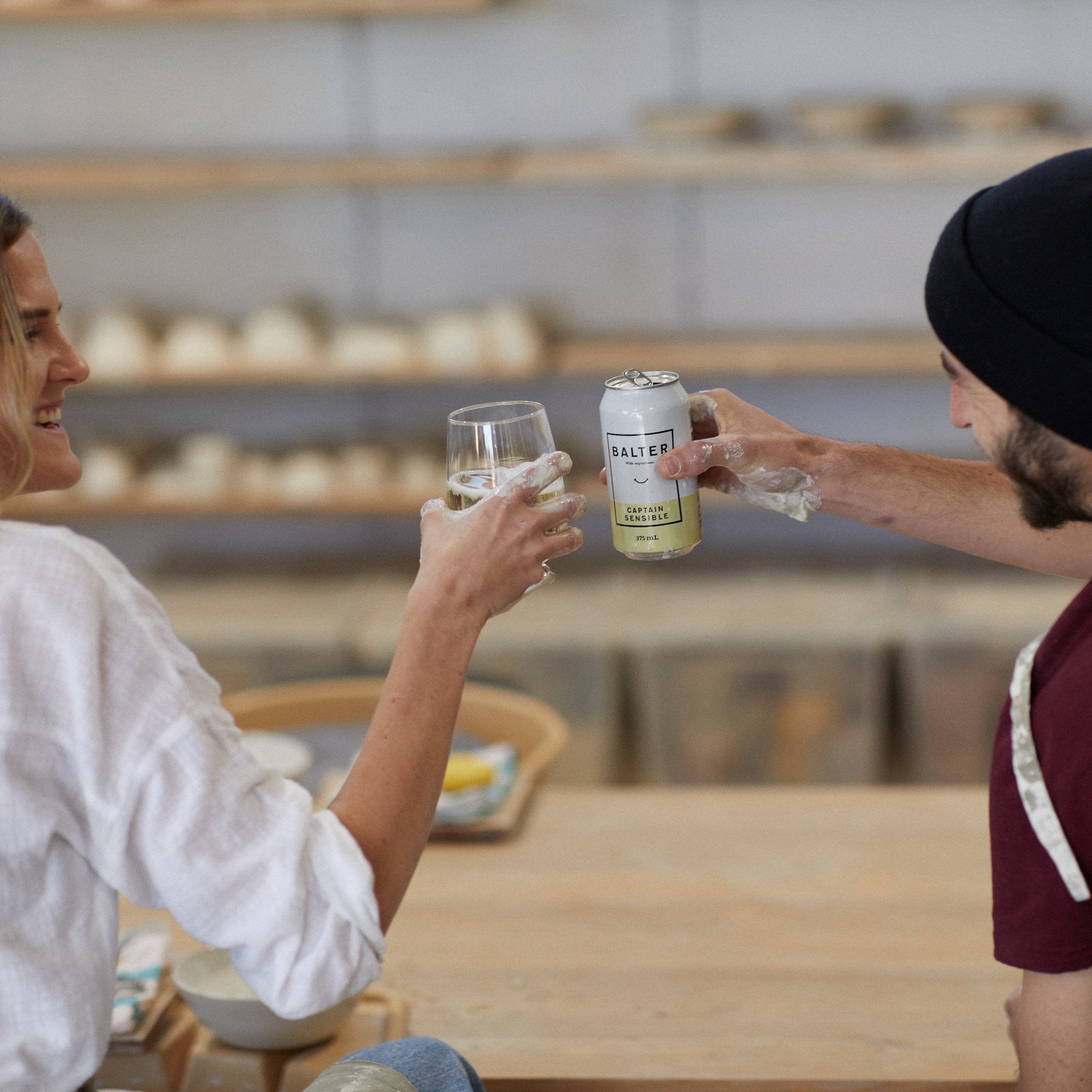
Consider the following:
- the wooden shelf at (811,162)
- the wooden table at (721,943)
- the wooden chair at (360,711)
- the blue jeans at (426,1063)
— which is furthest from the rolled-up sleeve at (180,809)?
the wooden shelf at (811,162)

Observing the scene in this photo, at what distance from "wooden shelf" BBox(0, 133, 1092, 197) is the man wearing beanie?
6.59 ft

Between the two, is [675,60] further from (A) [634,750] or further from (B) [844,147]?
(A) [634,750]

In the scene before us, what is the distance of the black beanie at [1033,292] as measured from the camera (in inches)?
43.4

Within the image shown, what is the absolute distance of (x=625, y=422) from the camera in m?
1.30

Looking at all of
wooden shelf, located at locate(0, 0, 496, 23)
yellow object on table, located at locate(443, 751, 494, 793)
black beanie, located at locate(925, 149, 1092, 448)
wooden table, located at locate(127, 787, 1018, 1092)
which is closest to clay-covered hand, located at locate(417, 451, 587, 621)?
black beanie, located at locate(925, 149, 1092, 448)

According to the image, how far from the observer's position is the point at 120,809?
1.03 metres

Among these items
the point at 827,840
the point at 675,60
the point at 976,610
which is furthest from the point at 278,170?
the point at 827,840

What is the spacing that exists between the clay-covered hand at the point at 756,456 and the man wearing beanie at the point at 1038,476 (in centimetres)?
9

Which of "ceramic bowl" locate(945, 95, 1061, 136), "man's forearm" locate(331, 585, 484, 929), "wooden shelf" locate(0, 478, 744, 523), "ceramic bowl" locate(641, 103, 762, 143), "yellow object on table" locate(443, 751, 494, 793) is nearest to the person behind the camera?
"man's forearm" locate(331, 585, 484, 929)

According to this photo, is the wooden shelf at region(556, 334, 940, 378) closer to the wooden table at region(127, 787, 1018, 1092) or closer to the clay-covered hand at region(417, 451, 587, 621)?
the wooden table at region(127, 787, 1018, 1092)

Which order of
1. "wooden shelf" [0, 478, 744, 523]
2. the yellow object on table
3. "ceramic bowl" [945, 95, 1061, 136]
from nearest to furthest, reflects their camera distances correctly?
the yellow object on table, "ceramic bowl" [945, 95, 1061, 136], "wooden shelf" [0, 478, 744, 523]

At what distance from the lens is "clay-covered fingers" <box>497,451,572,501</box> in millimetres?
1269

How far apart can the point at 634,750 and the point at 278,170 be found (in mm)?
1604

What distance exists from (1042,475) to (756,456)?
0.36 m
